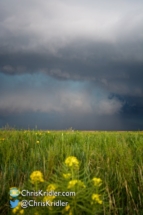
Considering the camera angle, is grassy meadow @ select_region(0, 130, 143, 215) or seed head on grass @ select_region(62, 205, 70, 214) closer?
seed head on grass @ select_region(62, 205, 70, 214)

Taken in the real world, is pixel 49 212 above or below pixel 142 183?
below

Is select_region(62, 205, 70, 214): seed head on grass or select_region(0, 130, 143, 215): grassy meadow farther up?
select_region(0, 130, 143, 215): grassy meadow

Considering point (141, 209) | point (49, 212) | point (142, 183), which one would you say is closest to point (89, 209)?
point (49, 212)

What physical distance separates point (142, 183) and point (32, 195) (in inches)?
58.0

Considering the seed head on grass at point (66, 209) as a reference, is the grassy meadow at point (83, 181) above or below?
above

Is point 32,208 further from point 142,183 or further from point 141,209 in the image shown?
point 142,183

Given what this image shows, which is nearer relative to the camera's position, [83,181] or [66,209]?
[66,209]

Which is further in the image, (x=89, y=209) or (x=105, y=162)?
(x=105, y=162)

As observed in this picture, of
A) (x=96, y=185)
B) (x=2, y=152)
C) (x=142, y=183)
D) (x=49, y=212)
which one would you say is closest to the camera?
(x=49, y=212)

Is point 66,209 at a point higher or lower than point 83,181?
lower

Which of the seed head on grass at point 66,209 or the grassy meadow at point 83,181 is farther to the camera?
the grassy meadow at point 83,181

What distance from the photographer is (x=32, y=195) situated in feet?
6.94

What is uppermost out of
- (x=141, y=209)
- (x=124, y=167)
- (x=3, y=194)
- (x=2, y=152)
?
(x=2, y=152)

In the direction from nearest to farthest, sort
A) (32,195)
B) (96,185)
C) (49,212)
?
(49,212), (96,185), (32,195)
